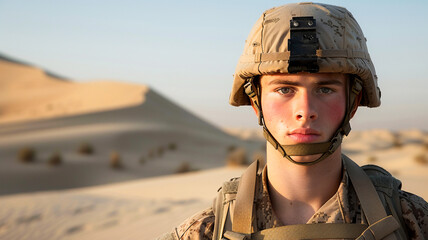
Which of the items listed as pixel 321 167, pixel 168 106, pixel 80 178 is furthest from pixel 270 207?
pixel 168 106

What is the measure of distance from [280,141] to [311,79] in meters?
0.37

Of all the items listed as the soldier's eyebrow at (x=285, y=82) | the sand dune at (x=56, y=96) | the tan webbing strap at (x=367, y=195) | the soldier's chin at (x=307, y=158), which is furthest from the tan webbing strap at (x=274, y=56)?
the sand dune at (x=56, y=96)

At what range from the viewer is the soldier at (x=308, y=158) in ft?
7.77

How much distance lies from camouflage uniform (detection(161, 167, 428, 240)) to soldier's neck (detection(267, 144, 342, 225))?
0.06 meters

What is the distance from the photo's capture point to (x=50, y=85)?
2328 inches

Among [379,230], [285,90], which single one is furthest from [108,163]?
[379,230]

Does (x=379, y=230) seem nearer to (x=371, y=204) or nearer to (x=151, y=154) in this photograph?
(x=371, y=204)

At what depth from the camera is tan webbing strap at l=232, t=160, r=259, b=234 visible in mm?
2369

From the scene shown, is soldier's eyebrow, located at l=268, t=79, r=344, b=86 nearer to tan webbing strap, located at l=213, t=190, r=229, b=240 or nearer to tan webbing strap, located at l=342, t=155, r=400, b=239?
tan webbing strap, located at l=342, t=155, r=400, b=239

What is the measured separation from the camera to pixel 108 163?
24672mm

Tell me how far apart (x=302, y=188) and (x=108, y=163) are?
2305cm

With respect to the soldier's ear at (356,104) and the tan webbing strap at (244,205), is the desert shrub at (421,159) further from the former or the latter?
the tan webbing strap at (244,205)

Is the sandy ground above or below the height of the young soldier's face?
below

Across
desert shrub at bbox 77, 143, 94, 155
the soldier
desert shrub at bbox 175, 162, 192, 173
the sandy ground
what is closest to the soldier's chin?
the soldier
